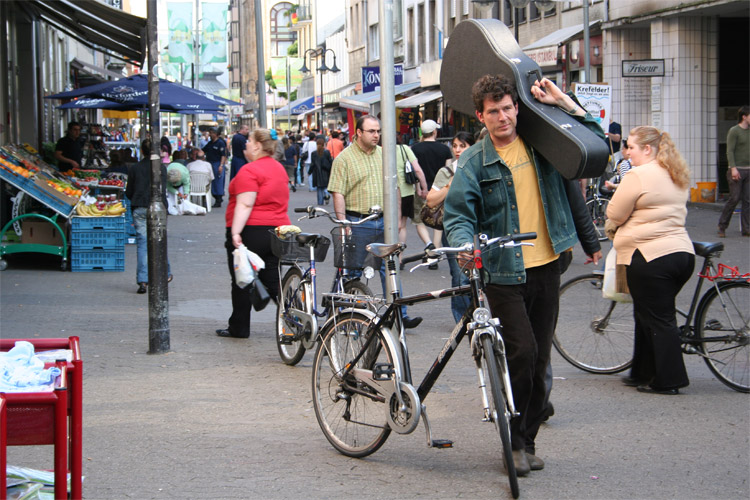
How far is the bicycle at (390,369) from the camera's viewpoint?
15.4ft

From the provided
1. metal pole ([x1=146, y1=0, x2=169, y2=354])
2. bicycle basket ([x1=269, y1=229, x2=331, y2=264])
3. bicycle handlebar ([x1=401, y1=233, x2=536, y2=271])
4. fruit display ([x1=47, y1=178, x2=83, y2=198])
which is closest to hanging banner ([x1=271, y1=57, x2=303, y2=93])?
fruit display ([x1=47, y1=178, x2=83, y2=198])

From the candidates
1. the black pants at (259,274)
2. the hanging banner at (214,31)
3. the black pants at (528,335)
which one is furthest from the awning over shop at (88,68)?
the black pants at (528,335)

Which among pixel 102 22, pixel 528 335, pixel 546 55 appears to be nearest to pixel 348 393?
pixel 528 335

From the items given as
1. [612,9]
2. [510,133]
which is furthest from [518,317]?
[612,9]

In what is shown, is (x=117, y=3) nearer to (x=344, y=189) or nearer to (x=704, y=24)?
(x=704, y=24)

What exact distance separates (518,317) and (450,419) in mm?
1508

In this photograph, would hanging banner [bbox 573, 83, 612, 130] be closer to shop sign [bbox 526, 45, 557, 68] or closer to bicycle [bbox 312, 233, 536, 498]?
shop sign [bbox 526, 45, 557, 68]

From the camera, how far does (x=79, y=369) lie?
364 centimetres

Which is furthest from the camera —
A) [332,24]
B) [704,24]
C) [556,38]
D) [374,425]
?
[332,24]

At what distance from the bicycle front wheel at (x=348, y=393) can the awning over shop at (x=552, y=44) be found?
21942 mm

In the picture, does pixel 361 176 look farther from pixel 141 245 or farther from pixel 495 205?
pixel 495 205

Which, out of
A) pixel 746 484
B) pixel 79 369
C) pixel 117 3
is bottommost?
pixel 746 484

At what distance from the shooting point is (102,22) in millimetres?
14055

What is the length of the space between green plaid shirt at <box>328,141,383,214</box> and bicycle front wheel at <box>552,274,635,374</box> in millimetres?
2301
